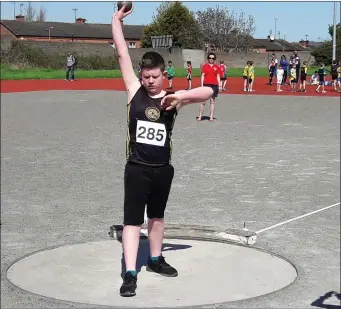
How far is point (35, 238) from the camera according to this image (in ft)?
23.1

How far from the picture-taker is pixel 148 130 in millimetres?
4801

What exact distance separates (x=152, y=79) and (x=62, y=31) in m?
64.9

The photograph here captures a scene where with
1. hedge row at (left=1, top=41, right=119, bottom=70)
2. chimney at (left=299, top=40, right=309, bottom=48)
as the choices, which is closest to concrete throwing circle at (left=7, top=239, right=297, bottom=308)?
hedge row at (left=1, top=41, right=119, bottom=70)

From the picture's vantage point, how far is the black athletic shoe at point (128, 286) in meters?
5.08

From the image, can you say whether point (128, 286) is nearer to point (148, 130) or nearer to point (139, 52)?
point (148, 130)

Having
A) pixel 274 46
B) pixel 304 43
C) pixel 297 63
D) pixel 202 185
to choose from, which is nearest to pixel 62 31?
pixel 274 46

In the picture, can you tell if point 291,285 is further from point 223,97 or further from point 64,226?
point 223,97

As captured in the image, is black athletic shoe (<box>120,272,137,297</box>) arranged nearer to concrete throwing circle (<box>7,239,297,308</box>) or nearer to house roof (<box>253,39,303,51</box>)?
concrete throwing circle (<box>7,239,297,308</box>)

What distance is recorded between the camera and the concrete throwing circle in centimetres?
511

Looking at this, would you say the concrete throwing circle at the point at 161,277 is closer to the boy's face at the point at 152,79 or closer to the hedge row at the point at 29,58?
the boy's face at the point at 152,79

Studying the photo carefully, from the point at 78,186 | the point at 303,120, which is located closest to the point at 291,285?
the point at 78,186

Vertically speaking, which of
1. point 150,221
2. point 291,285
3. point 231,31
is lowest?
point 291,285

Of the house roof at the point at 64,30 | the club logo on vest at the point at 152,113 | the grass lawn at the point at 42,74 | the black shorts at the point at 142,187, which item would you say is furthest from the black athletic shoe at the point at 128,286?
the house roof at the point at 64,30

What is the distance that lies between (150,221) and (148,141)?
0.87m
